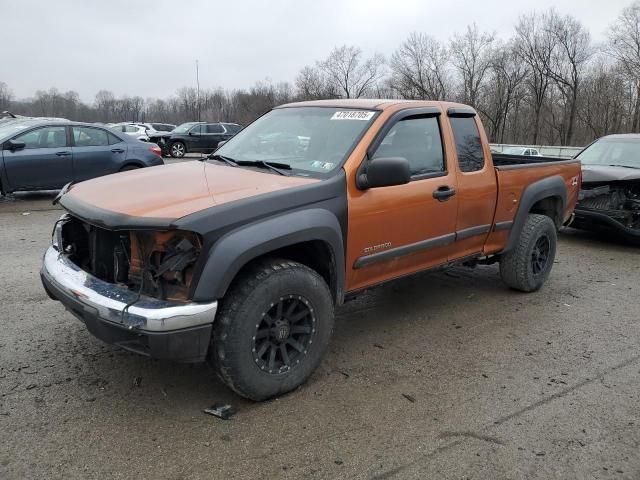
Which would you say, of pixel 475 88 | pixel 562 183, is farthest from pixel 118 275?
pixel 475 88

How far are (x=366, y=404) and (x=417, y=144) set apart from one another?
2.04 meters

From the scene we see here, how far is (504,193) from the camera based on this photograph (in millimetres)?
4914

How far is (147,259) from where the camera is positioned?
299cm

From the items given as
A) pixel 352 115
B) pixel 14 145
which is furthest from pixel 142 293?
pixel 14 145

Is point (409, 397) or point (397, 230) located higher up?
point (397, 230)

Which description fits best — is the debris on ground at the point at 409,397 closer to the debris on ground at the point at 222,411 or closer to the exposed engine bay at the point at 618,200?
the debris on ground at the point at 222,411

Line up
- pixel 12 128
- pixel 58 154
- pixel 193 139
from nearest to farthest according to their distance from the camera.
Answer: pixel 58 154, pixel 12 128, pixel 193 139

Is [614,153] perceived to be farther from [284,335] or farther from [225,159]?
[284,335]

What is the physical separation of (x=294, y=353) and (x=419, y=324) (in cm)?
166

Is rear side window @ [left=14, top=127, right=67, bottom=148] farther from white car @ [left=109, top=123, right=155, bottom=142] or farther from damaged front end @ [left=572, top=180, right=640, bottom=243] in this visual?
white car @ [left=109, top=123, right=155, bottom=142]

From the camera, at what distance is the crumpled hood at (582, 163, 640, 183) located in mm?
7551

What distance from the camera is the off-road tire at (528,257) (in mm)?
5305

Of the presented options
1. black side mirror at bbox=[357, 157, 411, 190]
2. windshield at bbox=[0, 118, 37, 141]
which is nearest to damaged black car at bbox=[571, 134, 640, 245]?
black side mirror at bbox=[357, 157, 411, 190]

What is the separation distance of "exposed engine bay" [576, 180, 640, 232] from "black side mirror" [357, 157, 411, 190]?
5494 mm
